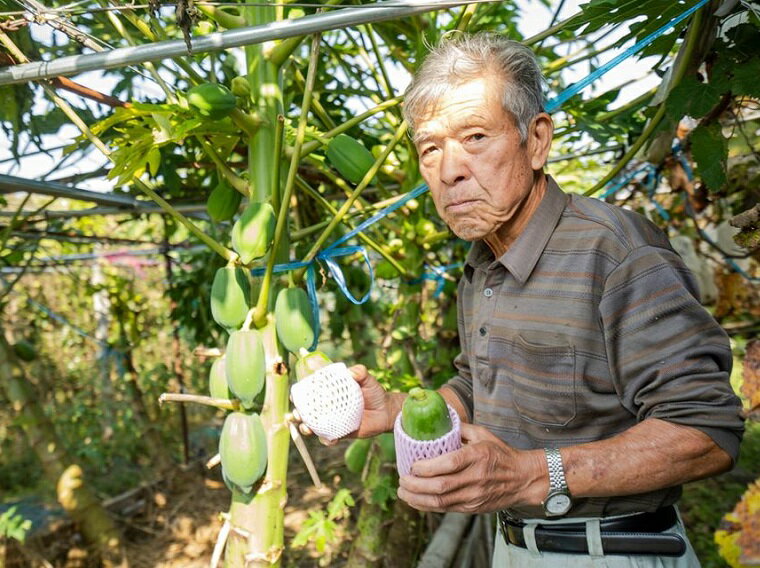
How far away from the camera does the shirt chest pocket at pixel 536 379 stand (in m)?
1.14

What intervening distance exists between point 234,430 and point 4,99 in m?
1.17

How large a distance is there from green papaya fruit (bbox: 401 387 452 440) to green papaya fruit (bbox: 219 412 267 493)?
417mm

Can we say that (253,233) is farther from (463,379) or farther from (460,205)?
(463,379)

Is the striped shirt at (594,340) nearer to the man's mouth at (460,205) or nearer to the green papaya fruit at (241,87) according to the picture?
the man's mouth at (460,205)

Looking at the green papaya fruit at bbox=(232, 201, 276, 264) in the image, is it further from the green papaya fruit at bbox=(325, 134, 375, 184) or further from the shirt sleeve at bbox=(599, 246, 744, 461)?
the shirt sleeve at bbox=(599, 246, 744, 461)

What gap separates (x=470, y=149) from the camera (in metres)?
1.19

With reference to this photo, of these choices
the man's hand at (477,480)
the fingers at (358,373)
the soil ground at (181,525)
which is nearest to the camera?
the man's hand at (477,480)

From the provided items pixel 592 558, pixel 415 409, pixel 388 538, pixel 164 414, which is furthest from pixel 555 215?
pixel 164 414

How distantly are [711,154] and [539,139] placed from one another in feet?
1.58

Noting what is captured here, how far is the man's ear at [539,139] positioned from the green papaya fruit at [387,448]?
1166mm

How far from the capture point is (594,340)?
110 cm

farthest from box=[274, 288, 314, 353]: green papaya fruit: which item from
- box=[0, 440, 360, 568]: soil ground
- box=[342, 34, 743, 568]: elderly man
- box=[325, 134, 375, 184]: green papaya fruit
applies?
box=[0, 440, 360, 568]: soil ground

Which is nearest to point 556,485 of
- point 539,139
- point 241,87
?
point 539,139

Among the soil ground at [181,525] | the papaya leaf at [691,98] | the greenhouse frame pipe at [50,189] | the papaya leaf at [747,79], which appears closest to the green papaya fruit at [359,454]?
the soil ground at [181,525]
